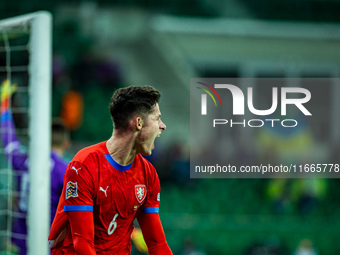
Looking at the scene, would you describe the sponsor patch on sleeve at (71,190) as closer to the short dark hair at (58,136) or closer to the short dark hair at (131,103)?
the short dark hair at (131,103)

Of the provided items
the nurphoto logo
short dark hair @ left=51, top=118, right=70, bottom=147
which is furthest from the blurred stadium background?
short dark hair @ left=51, top=118, right=70, bottom=147

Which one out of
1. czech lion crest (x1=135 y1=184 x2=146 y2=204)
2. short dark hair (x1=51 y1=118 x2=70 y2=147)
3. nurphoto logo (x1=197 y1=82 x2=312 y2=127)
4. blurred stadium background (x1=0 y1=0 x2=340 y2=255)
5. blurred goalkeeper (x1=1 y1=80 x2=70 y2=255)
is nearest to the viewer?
czech lion crest (x1=135 y1=184 x2=146 y2=204)

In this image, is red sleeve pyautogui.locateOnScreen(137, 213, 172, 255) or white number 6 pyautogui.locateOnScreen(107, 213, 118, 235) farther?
red sleeve pyautogui.locateOnScreen(137, 213, 172, 255)

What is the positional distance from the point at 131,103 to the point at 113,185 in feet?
1.32

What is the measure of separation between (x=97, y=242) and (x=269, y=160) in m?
8.54

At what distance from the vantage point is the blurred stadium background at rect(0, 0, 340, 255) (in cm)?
989

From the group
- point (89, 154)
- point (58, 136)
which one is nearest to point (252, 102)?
point (58, 136)

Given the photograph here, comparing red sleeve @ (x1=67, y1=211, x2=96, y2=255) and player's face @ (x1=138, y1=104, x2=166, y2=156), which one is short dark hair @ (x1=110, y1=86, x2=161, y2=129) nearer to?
player's face @ (x1=138, y1=104, x2=166, y2=156)

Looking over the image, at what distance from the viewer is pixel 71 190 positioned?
2539 mm

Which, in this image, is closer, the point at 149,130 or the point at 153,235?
the point at 149,130

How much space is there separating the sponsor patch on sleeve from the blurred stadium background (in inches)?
259

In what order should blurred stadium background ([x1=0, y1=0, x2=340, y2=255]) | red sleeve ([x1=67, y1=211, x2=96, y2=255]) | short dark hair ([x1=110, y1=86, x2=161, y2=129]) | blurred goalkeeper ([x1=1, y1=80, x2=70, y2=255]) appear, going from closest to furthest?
1. red sleeve ([x1=67, y1=211, x2=96, y2=255])
2. short dark hair ([x1=110, y1=86, x2=161, y2=129])
3. blurred goalkeeper ([x1=1, y1=80, x2=70, y2=255])
4. blurred stadium background ([x1=0, y1=0, x2=340, y2=255])

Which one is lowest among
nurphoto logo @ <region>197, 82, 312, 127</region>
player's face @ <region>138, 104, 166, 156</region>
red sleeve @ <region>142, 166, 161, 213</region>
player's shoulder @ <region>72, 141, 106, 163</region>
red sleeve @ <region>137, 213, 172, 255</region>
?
red sleeve @ <region>137, 213, 172, 255</region>

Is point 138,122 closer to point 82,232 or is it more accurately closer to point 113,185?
point 113,185
